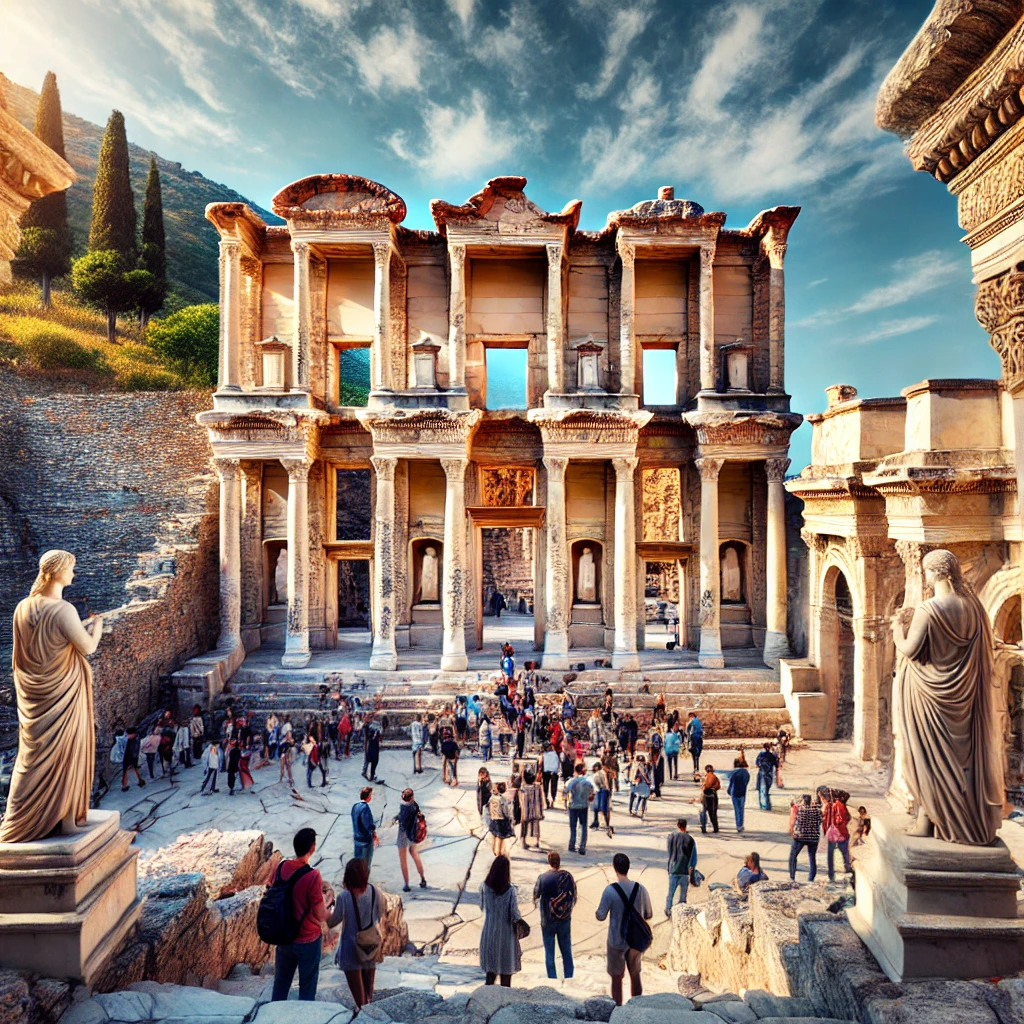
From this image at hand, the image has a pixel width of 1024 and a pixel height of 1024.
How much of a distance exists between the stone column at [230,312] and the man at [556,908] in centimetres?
1532

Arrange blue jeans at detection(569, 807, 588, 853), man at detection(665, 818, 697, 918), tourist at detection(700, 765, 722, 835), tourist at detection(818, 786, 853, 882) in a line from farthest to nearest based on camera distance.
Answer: tourist at detection(700, 765, 722, 835)
blue jeans at detection(569, 807, 588, 853)
tourist at detection(818, 786, 853, 882)
man at detection(665, 818, 697, 918)

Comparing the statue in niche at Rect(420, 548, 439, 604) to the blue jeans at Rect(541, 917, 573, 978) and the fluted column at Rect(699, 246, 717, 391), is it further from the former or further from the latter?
the blue jeans at Rect(541, 917, 573, 978)

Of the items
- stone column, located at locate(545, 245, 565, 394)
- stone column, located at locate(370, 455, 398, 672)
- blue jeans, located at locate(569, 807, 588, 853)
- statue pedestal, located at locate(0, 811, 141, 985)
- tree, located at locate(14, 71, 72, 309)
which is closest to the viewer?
statue pedestal, located at locate(0, 811, 141, 985)

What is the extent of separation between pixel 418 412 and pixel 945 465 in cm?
1145

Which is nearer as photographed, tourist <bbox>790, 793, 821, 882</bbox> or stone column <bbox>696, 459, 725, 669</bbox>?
tourist <bbox>790, 793, 821, 882</bbox>

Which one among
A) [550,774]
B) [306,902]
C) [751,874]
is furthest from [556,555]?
[306,902]

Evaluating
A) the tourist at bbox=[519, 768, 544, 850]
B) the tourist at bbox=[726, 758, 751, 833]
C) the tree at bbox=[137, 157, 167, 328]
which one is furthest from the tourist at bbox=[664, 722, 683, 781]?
the tree at bbox=[137, 157, 167, 328]

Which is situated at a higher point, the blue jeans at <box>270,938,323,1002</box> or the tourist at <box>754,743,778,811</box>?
the blue jeans at <box>270,938,323,1002</box>

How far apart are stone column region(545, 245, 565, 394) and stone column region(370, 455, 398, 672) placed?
189 inches

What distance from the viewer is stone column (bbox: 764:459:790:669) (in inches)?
674

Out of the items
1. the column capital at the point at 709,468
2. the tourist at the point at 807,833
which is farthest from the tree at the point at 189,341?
the tourist at the point at 807,833

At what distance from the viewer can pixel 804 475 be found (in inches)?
556

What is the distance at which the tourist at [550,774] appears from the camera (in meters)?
11.1

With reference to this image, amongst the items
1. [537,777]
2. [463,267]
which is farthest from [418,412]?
[537,777]
